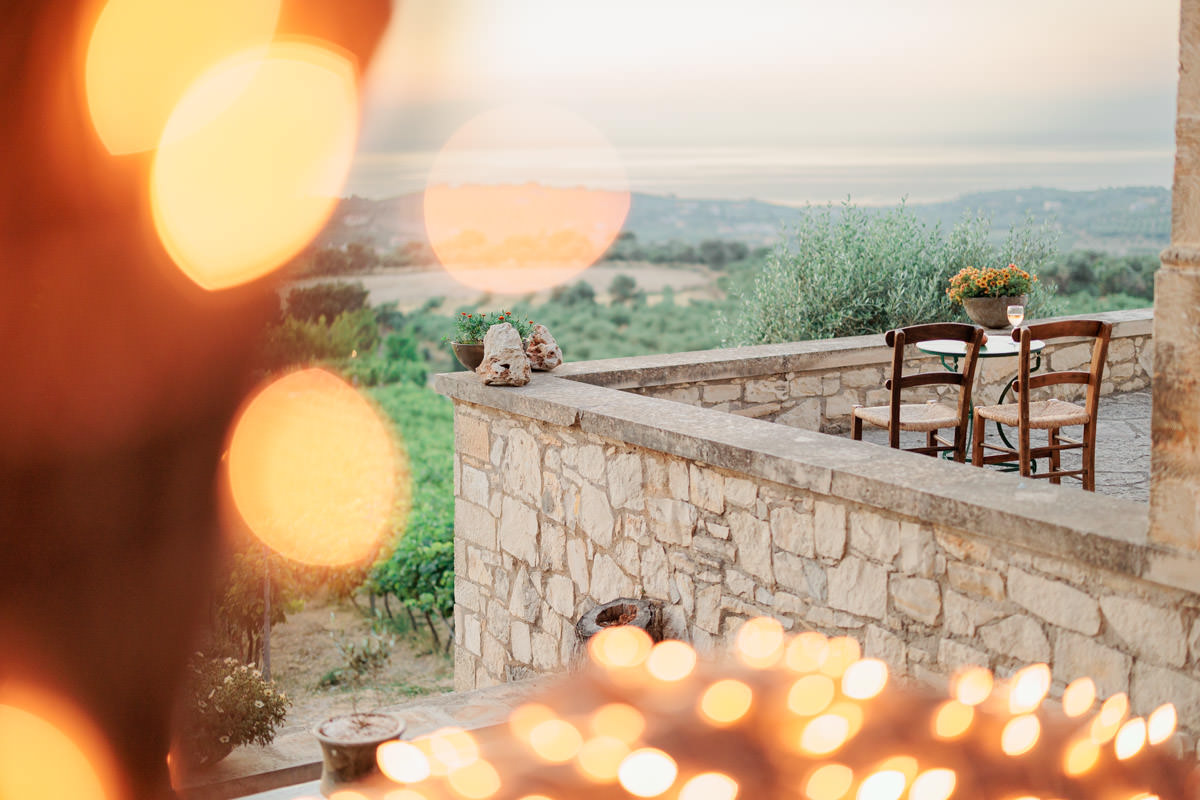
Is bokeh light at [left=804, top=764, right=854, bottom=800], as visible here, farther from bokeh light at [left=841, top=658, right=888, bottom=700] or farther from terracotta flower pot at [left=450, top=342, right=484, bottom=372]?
terracotta flower pot at [left=450, top=342, right=484, bottom=372]

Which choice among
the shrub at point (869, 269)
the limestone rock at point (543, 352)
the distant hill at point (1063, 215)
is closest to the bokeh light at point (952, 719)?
the limestone rock at point (543, 352)

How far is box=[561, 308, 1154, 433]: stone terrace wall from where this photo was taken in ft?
19.4

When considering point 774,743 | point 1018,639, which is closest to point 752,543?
point 1018,639

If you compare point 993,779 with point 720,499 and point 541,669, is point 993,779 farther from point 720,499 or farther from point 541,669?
point 541,669

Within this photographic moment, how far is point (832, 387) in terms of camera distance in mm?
6324

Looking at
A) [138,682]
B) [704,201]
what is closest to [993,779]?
[138,682]

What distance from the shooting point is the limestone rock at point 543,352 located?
5.60 metres

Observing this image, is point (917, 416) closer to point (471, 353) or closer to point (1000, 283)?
point (1000, 283)

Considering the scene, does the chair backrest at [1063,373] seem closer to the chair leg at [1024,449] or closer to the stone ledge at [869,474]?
the chair leg at [1024,449]

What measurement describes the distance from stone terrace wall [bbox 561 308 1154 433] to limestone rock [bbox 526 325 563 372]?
0.19 metres

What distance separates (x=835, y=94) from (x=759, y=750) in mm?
21957

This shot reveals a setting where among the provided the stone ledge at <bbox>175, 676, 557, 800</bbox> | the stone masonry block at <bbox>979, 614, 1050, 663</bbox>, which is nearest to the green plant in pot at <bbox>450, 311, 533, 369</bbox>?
the stone ledge at <bbox>175, 676, 557, 800</bbox>

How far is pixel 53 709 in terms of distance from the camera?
1.21 meters

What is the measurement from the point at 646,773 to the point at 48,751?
677 millimetres
